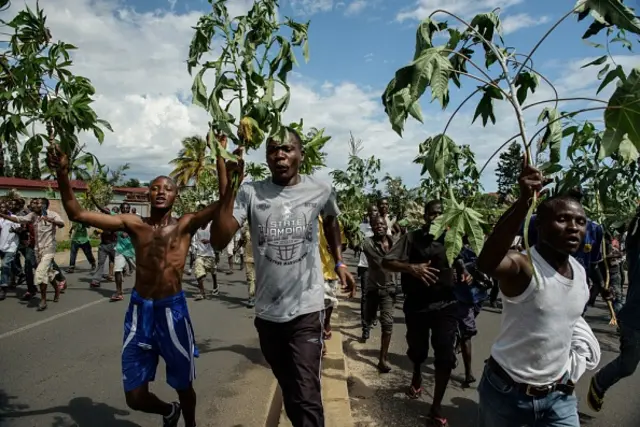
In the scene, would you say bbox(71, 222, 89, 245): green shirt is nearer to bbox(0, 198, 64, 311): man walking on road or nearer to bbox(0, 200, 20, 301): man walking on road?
A: bbox(0, 200, 20, 301): man walking on road


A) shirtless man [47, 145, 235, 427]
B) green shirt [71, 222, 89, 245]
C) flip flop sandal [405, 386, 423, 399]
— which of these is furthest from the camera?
green shirt [71, 222, 89, 245]

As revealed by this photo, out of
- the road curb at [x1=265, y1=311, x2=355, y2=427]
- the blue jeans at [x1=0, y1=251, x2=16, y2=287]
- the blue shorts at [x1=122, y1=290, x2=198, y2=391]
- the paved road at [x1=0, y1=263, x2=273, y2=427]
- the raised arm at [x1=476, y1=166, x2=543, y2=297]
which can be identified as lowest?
the paved road at [x1=0, y1=263, x2=273, y2=427]

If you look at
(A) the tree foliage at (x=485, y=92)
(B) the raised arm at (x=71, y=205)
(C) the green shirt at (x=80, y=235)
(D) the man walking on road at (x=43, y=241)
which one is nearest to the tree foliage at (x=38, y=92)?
(B) the raised arm at (x=71, y=205)

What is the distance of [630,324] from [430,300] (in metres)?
1.50

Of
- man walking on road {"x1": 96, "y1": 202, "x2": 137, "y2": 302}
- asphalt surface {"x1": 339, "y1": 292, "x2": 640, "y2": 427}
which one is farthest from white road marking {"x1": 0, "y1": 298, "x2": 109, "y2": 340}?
asphalt surface {"x1": 339, "y1": 292, "x2": 640, "y2": 427}

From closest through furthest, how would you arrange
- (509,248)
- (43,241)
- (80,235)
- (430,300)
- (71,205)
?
(509,248)
(71,205)
(430,300)
(43,241)
(80,235)

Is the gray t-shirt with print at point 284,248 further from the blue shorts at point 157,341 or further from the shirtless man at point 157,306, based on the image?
the blue shorts at point 157,341

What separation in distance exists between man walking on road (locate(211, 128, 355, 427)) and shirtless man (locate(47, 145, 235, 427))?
406 millimetres

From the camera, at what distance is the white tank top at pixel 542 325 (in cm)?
231

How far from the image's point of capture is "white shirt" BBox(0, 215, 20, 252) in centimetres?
923

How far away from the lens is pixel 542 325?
2.32 meters

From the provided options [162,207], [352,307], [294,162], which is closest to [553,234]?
[294,162]

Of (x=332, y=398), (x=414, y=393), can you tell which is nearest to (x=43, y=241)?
(x=332, y=398)

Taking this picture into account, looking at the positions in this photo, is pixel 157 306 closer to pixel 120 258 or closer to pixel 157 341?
pixel 157 341
